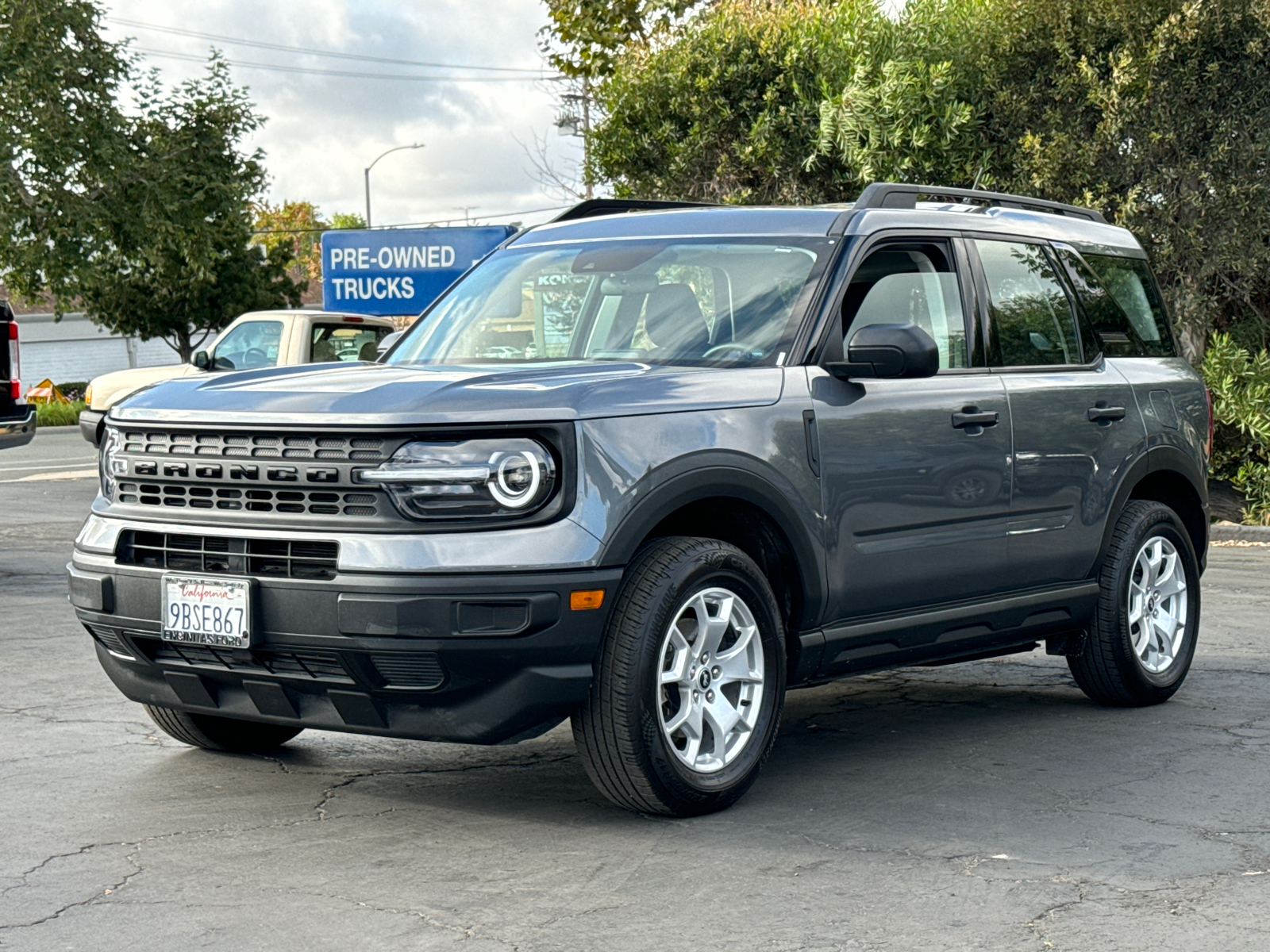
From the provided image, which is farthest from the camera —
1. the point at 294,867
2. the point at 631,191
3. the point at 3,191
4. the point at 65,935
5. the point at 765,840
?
the point at 3,191

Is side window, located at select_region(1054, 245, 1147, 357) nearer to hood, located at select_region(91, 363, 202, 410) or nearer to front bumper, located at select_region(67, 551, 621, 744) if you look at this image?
front bumper, located at select_region(67, 551, 621, 744)

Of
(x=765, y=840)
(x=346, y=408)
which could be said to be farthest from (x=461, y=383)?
(x=765, y=840)

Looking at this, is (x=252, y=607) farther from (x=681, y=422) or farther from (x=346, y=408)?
(x=681, y=422)

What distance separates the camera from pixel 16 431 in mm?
11945

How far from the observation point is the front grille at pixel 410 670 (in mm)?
4758

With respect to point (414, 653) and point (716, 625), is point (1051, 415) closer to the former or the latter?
point (716, 625)

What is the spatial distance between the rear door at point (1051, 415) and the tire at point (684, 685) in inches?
56.9

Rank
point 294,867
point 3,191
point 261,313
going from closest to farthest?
point 294,867 < point 261,313 < point 3,191

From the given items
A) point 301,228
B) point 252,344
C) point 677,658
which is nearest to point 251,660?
point 677,658

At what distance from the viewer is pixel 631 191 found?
19531 mm

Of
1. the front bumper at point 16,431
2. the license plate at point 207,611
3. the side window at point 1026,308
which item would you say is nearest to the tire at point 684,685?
the license plate at point 207,611

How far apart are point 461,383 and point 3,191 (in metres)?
26.3

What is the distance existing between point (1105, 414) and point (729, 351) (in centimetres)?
196

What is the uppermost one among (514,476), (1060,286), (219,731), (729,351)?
(1060,286)
